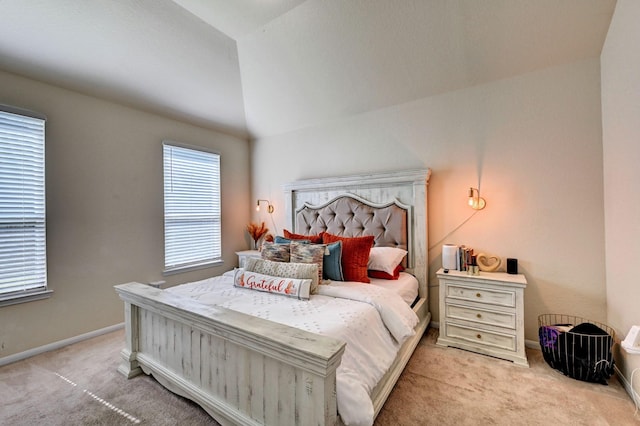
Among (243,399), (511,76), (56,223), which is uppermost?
(511,76)

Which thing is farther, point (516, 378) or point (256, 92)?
point (256, 92)

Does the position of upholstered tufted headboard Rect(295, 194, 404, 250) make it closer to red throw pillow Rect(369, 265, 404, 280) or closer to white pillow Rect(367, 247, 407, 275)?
white pillow Rect(367, 247, 407, 275)

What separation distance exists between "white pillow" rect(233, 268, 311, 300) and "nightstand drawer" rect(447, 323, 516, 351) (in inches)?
58.2

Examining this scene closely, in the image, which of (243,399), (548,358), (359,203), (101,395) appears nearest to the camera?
(243,399)

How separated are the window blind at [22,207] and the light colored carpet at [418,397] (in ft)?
2.33

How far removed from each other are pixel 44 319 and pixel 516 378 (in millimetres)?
4036

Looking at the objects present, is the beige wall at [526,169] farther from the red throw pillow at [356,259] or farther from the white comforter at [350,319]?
the white comforter at [350,319]

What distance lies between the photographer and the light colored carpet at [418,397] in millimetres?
1612

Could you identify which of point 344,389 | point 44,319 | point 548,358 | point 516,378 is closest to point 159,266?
point 44,319

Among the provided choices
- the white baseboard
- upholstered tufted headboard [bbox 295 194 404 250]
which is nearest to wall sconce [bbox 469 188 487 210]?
upholstered tufted headboard [bbox 295 194 404 250]

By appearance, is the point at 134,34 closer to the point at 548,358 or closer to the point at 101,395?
the point at 101,395

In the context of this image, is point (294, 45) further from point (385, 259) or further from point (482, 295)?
point (482, 295)

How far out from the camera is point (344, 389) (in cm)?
120

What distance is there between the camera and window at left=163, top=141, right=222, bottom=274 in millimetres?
3461
